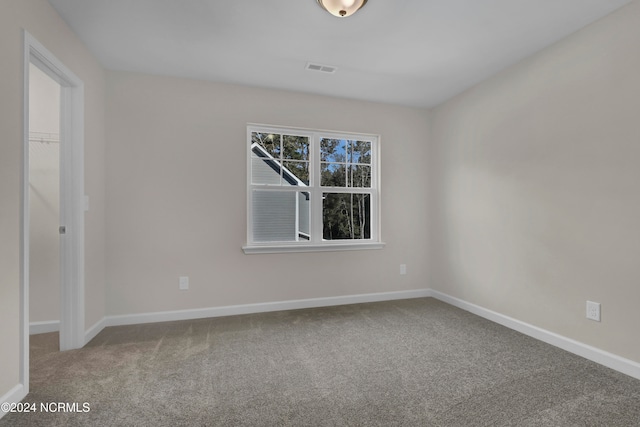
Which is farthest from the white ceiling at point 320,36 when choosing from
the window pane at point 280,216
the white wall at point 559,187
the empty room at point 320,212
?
the window pane at point 280,216

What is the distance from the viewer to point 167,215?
3.15m

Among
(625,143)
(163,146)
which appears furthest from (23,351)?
(625,143)

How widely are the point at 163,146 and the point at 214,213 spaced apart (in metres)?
0.84

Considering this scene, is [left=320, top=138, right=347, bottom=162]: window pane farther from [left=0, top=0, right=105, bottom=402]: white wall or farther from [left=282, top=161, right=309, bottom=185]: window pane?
[left=0, top=0, right=105, bottom=402]: white wall

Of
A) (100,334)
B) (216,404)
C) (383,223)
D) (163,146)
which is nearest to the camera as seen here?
(216,404)

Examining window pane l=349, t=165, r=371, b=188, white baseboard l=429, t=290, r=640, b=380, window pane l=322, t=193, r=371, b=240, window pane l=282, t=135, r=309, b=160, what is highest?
window pane l=282, t=135, r=309, b=160

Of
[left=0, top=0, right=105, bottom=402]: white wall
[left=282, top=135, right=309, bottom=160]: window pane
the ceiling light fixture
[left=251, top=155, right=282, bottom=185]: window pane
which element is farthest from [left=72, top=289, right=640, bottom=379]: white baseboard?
the ceiling light fixture

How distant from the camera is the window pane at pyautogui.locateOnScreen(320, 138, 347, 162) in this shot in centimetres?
380

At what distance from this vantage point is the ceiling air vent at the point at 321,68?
9.61 feet

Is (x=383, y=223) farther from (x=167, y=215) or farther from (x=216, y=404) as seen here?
(x=216, y=404)

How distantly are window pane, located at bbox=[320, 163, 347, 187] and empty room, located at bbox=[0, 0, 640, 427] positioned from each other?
0.02 metres

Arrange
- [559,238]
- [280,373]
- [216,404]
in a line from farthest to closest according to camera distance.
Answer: [559,238] < [280,373] < [216,404]

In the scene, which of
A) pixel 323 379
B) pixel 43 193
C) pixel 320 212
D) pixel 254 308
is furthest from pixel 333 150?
pixel 43 193

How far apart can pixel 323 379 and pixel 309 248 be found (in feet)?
5.59
